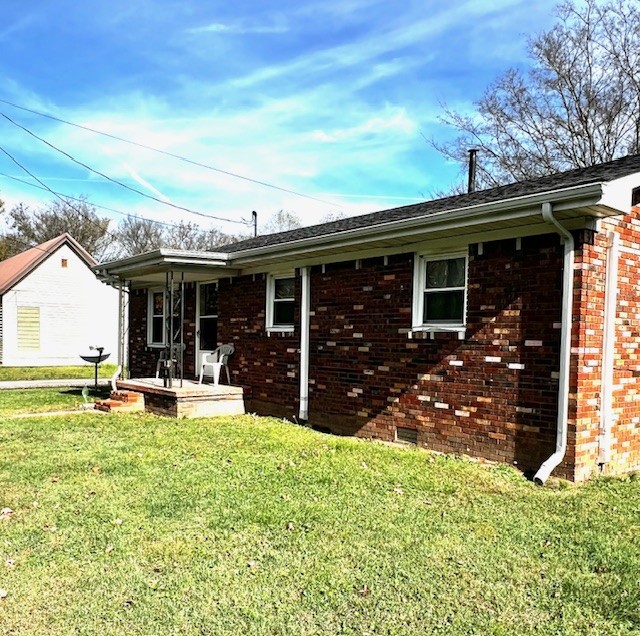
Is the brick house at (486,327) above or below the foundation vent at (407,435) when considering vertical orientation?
above

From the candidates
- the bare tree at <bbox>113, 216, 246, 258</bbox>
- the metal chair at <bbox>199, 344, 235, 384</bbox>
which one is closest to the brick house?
the metal chair at <bbox>199, 344, 235, 384</bbox>

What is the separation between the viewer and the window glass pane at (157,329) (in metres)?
13.9

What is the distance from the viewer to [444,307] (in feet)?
24.0

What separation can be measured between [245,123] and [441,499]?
16.5 m

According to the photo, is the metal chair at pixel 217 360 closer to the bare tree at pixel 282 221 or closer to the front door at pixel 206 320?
the front door at pixel 206 320

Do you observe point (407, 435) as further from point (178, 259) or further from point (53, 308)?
point (53, 308)

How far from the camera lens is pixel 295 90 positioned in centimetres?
1700

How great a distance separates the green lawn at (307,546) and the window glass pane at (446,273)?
212 centimetres

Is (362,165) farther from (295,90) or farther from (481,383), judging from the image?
(481,383)

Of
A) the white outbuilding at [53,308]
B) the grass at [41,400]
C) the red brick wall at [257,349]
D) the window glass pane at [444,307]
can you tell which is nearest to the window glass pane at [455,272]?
the window glass pane at [444,307]

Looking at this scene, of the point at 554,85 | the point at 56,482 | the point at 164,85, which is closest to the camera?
the point at 56,482

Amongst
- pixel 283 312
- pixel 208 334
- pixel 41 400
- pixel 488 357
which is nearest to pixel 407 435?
pixel 488 357

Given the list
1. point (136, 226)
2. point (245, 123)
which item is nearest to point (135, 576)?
point (245, 123)

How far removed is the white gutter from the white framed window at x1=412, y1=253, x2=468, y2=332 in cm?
152
